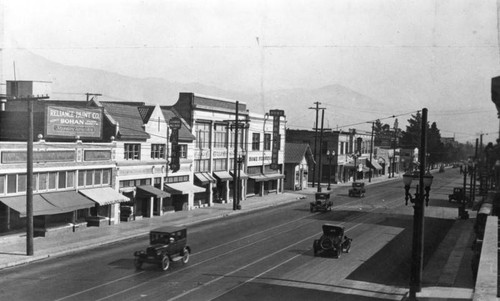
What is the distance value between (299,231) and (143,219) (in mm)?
12906

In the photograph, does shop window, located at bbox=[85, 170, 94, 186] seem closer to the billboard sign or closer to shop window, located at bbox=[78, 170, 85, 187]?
shop window, located at bbox=[78, 170, 85, 187]

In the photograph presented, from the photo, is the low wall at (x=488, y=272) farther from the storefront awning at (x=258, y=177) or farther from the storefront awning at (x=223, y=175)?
the storefront awning at (x=258, y=177)

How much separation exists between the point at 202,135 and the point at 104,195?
57.1 feet

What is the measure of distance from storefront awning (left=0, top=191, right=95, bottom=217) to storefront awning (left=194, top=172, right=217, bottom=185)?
16981 mm

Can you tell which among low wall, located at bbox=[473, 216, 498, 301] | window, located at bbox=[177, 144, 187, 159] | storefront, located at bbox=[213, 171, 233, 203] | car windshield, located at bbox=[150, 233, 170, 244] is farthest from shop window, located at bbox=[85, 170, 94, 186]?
low wall, located at bbox=[473, 216, 498, 301]

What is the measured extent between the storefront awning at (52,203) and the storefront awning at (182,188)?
11.0 meters

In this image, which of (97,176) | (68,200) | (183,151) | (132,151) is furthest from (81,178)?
(183,151)

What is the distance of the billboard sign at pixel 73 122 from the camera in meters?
34.6

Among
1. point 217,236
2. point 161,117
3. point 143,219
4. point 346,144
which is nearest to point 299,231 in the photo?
point 217,236

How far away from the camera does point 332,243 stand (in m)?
28.8

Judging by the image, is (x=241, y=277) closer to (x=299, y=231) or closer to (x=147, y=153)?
(x=299, y=231)

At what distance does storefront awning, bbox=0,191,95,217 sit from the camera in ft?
98.6

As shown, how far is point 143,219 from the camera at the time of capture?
4234cm

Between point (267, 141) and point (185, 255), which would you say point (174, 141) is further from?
point (267, 141)
